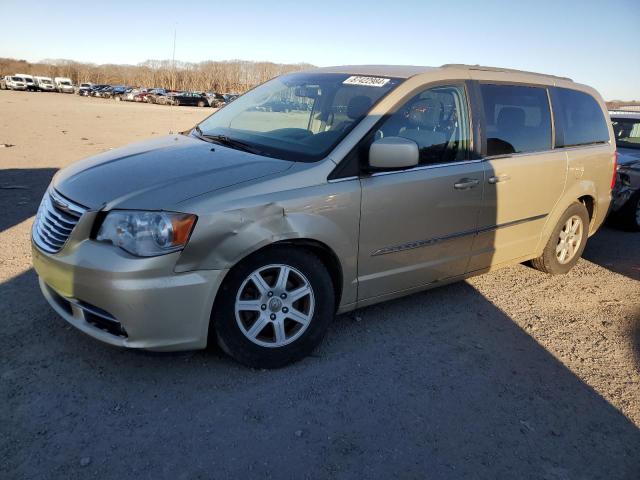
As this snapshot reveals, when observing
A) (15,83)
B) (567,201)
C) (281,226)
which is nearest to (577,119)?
(567,201)

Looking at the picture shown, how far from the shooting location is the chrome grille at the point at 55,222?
9.28 ft

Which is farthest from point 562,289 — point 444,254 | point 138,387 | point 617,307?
point 138,387

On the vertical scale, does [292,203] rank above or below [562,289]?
above

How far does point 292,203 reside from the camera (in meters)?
2.93

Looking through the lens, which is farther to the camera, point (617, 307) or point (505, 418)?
point (617, 307)

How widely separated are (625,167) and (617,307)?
3644 millimetres

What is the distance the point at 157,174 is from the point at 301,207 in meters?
0.88

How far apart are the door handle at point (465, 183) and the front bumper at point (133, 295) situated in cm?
189

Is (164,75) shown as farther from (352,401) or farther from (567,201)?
(352,401)

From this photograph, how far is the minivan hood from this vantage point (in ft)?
9.07

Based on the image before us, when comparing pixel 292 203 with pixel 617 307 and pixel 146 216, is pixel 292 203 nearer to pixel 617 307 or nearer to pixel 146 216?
pixel 146 216

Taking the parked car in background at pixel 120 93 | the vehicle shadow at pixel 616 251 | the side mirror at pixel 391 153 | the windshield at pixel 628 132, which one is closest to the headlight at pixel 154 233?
the side mirror at pixel 391 153

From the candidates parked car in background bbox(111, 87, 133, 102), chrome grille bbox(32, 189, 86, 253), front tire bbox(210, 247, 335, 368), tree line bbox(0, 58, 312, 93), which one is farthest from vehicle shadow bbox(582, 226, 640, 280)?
tree line bbox(0, 58, 312, 93)

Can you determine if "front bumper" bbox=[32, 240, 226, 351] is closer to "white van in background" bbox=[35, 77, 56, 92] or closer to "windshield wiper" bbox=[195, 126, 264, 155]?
"windshield wiper" bbox=[195, 126, 264, 155]
